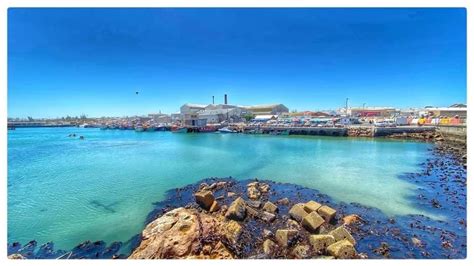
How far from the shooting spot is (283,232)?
12.3 feet

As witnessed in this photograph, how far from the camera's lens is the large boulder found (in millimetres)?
3219

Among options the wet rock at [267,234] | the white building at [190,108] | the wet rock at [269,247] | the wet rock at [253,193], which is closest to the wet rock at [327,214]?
the wet rock at [267,234]

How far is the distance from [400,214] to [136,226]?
19.1 feet

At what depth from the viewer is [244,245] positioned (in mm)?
3660

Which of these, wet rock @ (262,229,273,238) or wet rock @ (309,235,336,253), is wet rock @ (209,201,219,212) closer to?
wet rock @ (262,229,273,238)

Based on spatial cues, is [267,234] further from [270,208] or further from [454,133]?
[454,133]

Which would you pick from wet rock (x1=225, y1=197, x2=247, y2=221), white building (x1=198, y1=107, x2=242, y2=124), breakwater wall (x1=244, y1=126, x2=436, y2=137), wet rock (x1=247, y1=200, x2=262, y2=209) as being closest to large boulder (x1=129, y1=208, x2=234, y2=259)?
wet rock (x1=225, y1=197, x2=247, y2=221)

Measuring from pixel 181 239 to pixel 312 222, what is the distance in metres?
2.31

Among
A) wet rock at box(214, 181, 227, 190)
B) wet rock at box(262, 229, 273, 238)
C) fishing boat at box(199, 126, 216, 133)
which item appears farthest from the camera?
fishing boat at box(199, 126, 216, 133)

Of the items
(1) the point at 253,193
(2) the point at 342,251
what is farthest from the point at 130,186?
(2) the point at 342,251

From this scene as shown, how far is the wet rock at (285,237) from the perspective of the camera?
3617 mm

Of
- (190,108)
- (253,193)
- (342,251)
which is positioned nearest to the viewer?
(342,251)

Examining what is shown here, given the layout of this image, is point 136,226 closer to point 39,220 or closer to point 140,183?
point 39,220
